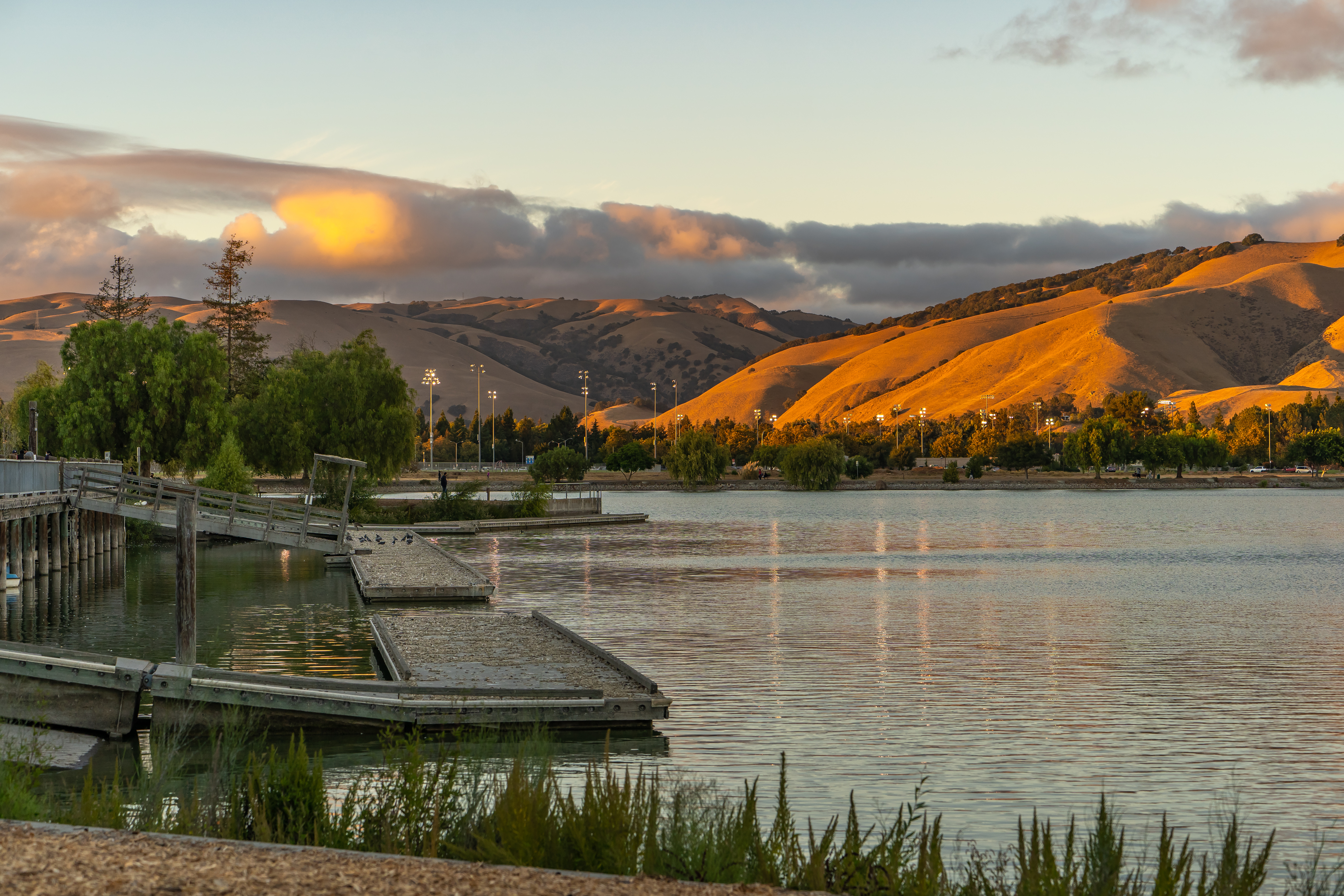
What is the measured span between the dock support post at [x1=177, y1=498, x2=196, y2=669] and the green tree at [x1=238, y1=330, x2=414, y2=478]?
136 feet

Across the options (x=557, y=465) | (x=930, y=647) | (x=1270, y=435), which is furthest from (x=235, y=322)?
(x=1270, y=435)

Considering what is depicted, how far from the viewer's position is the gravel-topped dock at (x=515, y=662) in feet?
53.1

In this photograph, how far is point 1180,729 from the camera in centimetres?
1667

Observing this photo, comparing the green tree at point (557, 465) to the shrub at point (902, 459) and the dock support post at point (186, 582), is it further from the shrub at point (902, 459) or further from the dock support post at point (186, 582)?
the dock support post at point (186, 582)

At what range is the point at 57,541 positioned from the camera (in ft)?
119

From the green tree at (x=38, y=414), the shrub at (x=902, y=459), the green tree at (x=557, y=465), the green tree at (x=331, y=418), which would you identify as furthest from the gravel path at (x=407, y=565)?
the shrub at (x=902, y=459)

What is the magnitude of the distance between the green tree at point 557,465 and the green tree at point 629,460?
107 ft

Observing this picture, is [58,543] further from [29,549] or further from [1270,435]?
[1270,435]

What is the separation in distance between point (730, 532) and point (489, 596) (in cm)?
3347

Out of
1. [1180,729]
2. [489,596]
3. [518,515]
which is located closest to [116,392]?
[518,515]

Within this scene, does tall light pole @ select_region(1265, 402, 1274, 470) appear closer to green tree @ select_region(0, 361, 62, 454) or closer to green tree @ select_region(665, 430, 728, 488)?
green tree @ select_region(665, 430, 728, 488)

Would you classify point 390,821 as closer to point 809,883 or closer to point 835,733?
point 809,883

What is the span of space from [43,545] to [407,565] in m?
9.79

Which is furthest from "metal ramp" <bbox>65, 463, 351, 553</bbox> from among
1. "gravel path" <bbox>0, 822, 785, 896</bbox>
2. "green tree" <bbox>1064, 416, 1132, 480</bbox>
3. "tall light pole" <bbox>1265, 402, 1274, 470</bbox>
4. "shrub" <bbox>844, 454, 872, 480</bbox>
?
"tall light pole" <bbox>1265, 402, 1274, 470</bbox>
